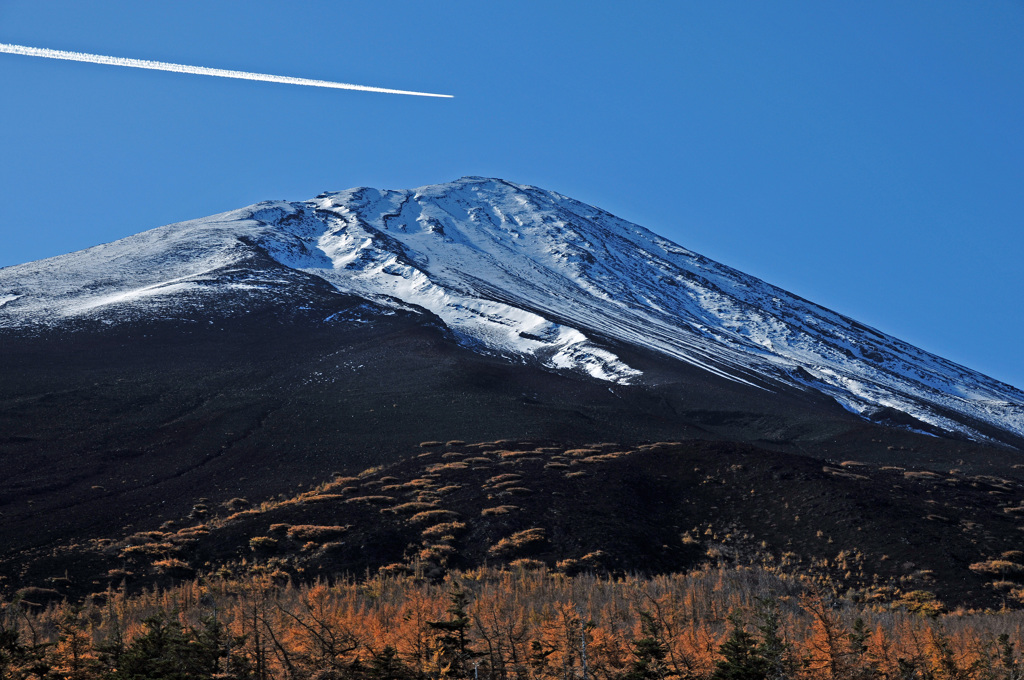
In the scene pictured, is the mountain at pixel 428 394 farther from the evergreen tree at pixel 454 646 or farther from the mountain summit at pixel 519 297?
the evergreen tree at pixel 454 646

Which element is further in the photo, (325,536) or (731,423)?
(731,423)

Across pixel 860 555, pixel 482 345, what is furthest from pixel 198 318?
pixel 860 555

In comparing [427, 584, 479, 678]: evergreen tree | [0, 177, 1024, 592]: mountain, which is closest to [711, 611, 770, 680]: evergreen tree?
[427, 584, 479, 678]: evergreen tree

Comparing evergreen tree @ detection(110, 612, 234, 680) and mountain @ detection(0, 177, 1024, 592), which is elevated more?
mountain @ detection(0, 177, 1024, 592)

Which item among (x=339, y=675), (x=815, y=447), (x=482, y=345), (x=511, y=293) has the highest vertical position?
(x=511, y=293)

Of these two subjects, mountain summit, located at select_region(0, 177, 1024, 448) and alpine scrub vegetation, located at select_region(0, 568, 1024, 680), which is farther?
mountain summit, located at select_region(0, 177, 1024, 448)

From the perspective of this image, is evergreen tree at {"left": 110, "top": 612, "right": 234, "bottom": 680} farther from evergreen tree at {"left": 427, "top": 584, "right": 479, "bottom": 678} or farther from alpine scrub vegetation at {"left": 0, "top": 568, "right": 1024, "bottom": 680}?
evergreen tree at {"left": 427, "top": 584, "right": 479, "bottom": 678}

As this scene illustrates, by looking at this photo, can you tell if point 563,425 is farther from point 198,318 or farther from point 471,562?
point 198,318

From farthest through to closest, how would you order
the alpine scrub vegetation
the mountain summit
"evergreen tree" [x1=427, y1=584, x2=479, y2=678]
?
the mountain summit, "evergreen tree" [x1=427, y1=584, x2=479, y2=678], the alpine scrub vegetation
